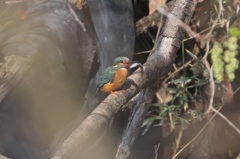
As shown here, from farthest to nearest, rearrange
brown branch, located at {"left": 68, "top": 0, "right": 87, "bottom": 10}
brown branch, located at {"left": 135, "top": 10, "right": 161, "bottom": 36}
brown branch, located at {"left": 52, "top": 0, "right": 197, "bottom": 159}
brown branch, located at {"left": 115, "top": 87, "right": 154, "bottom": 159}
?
brown branch, located at {"left": 135, "top": 10, "right": 161, "bottom": 36} → brown branch, located at {"left": 68, "top": 0, "right": 87, "bottom": 10} → brown branch, located at {"left": 115, "top": 87, "right": 154, "bottom": 159} → brown branch, located at {"left": 52, "top": 0, "right": 197, "bottom": 159}

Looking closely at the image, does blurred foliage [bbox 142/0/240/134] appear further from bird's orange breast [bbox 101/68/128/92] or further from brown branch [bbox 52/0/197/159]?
bird's orange breast [bbox 101/68/128/92]

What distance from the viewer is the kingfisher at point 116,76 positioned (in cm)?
305

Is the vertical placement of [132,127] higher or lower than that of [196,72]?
higher

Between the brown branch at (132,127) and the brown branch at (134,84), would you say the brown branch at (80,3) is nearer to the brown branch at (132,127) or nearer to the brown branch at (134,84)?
the brown branch at (134,84)

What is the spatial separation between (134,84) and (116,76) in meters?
0.19

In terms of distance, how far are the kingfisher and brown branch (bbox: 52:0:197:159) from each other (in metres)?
0.06

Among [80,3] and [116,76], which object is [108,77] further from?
[80,3]

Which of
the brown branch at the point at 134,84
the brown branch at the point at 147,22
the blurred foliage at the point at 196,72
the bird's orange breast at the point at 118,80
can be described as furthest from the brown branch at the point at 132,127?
the brown branch at the point at 147,22

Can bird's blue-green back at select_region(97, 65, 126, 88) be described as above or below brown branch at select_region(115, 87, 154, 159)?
above

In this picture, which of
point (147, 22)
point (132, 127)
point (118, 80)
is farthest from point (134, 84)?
point (147, 22)

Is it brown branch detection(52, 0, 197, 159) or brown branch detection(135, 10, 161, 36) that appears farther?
brown branch detection(135, 10, 161, 36)

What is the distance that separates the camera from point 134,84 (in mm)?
3008

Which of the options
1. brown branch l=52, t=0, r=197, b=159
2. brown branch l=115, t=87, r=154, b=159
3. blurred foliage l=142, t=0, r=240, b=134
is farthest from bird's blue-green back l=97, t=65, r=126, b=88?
blurred foliage l=142, t=0, r=240, b=134

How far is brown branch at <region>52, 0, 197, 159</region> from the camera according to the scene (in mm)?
2287
